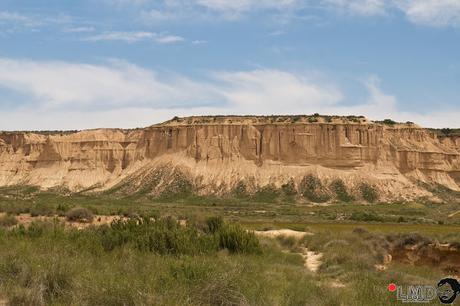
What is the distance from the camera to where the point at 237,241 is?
16.2m

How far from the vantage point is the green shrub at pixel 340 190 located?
8212cm

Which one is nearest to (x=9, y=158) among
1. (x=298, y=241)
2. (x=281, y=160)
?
(x=281, y=160)

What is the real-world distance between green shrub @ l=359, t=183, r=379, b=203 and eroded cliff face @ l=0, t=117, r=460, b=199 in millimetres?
1559

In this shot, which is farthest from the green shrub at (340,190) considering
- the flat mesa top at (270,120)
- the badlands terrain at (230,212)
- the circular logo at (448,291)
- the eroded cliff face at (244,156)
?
the circular logo at (448,291)

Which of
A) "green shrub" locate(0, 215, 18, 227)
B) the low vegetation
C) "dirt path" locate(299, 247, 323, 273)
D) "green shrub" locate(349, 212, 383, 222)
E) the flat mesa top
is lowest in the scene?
"green shrub" locate(349, 212, 383, 222)

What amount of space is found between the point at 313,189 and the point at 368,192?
27.1ft

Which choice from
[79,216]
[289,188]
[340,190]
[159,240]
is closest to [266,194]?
[289,188]

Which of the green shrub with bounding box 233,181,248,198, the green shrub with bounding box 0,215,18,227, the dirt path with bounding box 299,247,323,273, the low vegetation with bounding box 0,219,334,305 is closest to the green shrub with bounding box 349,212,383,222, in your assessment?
the dirt path with bounding box 299,247,323,273

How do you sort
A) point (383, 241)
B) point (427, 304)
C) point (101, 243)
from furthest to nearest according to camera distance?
point (383, 241) → point (101, 243) → point (427, 304)

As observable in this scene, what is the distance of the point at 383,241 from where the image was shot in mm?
22938

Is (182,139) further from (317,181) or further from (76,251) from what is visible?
(76,251)

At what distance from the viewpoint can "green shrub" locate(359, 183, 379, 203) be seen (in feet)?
271

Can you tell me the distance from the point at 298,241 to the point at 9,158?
100340mm

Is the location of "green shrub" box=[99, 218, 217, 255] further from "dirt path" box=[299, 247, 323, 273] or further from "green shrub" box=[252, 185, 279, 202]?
"green shrub" box=[252, 185, 279, 202]
